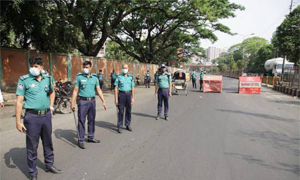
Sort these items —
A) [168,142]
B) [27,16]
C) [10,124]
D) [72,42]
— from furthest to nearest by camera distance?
[72,42], [27,16], [10,124], [168,142]

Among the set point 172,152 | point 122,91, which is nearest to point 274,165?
point 172,152

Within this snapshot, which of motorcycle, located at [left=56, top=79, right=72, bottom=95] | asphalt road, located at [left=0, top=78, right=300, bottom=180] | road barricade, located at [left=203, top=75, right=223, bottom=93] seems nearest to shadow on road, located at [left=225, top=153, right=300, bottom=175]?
asphalt road, located at [left=0, top=78, right=300, bottom=180]

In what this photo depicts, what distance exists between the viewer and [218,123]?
7.01m

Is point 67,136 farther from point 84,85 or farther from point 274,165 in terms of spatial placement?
point 274,165

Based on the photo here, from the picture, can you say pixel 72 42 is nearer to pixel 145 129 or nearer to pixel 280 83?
pixel 145 129

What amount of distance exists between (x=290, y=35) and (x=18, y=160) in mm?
22931

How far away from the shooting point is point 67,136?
556 centimetres

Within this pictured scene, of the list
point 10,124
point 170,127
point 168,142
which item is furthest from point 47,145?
point 10,124

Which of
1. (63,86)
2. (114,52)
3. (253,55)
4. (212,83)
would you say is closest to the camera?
(63,86)

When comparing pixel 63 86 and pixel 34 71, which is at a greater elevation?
pixel 34 71

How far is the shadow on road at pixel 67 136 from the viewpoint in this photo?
5.10 meters

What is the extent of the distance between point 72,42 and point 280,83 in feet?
64.4

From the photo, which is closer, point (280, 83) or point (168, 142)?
point (168, 142)

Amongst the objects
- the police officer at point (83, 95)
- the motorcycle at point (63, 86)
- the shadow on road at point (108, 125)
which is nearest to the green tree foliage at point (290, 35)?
the motorcycle at point (63, 86)
